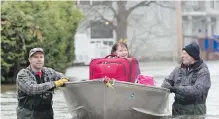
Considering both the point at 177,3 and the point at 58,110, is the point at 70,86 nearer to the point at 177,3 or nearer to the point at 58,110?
the point at 58,110

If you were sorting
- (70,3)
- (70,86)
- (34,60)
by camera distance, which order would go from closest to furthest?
(34,60) → (70,86) → (70,3)

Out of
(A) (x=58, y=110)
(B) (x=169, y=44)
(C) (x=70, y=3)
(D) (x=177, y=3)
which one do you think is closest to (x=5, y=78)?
(C) (x=70, y=3)

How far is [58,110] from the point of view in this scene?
13.2 metres

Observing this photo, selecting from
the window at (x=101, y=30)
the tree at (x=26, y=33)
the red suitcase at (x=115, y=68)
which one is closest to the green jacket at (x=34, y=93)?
the red suitcase at (x=115, y=68)

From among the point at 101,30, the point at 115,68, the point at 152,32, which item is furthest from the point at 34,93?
the point at 101,30

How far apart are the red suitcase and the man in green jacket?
0.67 m

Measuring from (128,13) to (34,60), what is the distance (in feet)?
132

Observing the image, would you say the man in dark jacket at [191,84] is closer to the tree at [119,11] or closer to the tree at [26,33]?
the tree at [26,33]

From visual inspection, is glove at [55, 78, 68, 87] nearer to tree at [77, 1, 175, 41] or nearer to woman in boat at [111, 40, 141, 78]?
woman in boat at [111, 40, 141, 78]

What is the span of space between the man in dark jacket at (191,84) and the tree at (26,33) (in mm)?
12924

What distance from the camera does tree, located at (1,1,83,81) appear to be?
69.4 ft

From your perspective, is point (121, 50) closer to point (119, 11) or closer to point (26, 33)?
point (26, 33)

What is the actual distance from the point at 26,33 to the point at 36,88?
44.4 ft

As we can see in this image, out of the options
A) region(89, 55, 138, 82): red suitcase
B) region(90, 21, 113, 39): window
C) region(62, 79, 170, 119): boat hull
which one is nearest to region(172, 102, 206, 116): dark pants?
region(62, 79, 170, 119): boat hull
